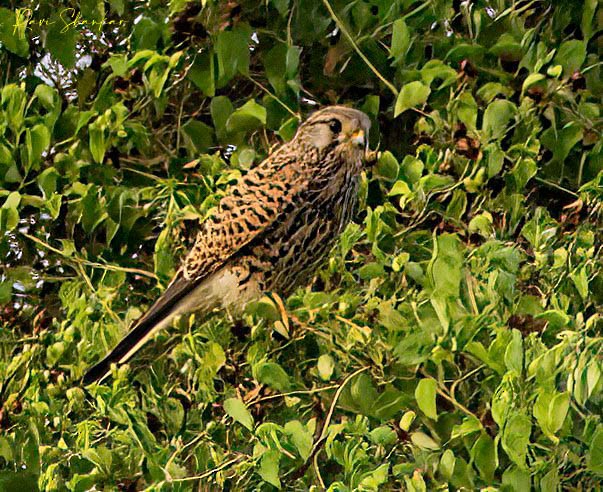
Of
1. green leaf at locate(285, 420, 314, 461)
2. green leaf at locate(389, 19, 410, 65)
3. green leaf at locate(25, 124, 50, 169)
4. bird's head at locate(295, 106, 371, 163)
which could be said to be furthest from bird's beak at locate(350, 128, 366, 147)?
green leaf at locate(25, 124, 50, 169)

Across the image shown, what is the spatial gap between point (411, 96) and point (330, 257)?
0.68 ft

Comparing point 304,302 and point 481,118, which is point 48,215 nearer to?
point 304,302

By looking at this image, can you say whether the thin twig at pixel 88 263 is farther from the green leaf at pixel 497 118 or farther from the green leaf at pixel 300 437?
the green leaf at pixel 497 118

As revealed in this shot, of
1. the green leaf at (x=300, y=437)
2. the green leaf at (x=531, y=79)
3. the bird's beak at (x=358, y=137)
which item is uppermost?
the bird's beak at (x=358, y=137)

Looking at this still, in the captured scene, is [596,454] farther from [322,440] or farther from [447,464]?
[322,440]

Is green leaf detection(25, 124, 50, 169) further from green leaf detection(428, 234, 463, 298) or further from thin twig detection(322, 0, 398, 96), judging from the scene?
green leaf detection(428, 234, 463, 298)

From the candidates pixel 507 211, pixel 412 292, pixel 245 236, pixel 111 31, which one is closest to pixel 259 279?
pixel 245 236

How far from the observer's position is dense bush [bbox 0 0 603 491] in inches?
47.7

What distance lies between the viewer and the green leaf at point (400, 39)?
1.32 m

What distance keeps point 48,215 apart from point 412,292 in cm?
53

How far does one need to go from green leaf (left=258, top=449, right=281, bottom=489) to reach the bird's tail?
0.20 m

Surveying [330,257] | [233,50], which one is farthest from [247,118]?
[330,257]

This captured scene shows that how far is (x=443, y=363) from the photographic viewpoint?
4.12 ft

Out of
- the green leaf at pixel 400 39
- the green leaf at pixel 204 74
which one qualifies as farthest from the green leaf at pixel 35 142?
the green leaf at pixel 400 39
